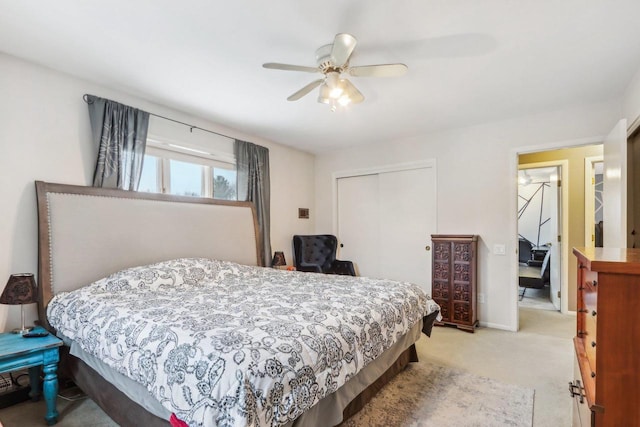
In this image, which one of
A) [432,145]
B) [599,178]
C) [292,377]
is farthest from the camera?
[599,178]

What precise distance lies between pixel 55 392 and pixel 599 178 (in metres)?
6.59

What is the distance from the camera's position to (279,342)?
1389 mm

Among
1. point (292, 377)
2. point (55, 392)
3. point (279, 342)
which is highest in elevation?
point (279, 342)

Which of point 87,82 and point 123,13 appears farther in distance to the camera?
point 87,82

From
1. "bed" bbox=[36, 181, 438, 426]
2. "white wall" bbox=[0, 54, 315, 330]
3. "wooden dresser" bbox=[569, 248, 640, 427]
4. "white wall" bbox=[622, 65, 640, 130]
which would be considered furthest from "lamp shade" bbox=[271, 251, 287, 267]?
"white wall" bbox=[622, 65, 640, 130]

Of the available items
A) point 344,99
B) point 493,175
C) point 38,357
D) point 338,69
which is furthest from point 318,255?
point 38,357

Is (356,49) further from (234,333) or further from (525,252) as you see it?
(525,252)

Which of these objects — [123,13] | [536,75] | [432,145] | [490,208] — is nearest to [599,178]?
[490,208]

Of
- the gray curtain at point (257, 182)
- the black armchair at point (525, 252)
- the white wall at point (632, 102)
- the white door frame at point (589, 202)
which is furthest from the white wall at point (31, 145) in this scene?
the black armchair at point (525, 252)

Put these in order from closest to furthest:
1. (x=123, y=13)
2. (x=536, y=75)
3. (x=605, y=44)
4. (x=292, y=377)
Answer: (x=292, y=377)
(x=123, y=13)
(x=605, y=44)
(x=536, y=75)

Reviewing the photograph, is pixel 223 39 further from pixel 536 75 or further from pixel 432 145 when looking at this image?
pixel 432 145

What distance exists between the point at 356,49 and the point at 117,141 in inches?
88.8

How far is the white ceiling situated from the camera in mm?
1786

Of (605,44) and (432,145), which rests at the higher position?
(605,44)
